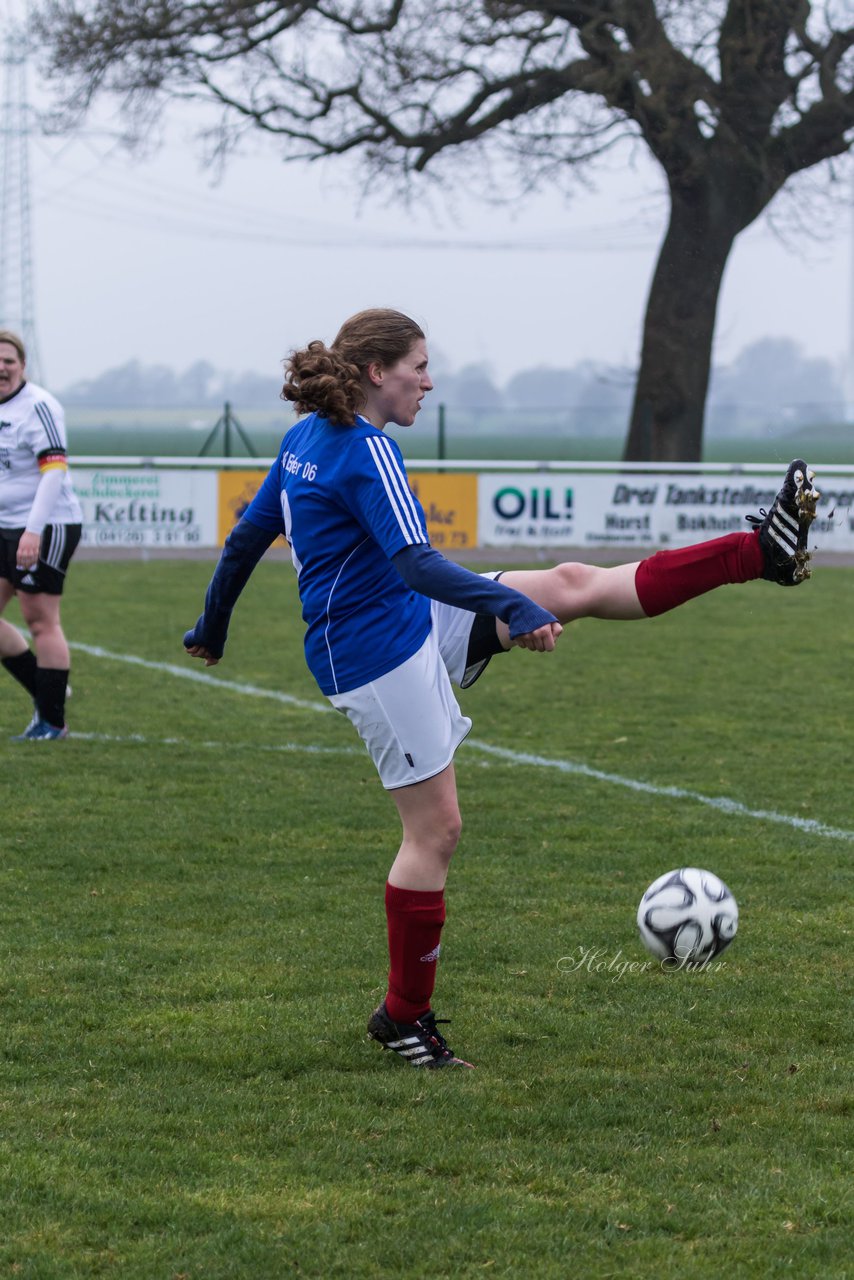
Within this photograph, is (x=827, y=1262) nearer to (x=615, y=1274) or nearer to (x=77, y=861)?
(x=615, y=1274)

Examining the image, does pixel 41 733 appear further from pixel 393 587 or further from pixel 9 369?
pixel 393 587

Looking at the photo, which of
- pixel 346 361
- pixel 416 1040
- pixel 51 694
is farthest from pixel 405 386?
pixel 51 694

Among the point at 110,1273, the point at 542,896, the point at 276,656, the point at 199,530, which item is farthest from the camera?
the point at 199,530

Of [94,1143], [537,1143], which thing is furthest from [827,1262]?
[94,1143]

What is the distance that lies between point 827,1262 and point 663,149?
22044 millimetres

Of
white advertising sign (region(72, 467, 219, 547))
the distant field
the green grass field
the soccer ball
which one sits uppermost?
the distant field

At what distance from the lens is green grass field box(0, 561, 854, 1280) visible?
2.91 metres

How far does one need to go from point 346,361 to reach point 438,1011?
175cm

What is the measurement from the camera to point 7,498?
770cm

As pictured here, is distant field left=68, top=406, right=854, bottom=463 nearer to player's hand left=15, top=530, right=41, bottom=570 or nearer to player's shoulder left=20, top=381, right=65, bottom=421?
player's shoulder left=20, top=381, right=65, bottom=421

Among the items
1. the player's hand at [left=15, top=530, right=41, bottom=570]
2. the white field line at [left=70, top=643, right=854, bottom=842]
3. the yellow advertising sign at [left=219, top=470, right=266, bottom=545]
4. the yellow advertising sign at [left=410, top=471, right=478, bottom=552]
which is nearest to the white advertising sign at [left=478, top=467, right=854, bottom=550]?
the yellow advertising sign at [left=410, top=471, right=478, bottom=552]

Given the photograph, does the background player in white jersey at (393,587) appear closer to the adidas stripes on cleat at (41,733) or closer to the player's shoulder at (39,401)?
the player's shoulder at (39,401)

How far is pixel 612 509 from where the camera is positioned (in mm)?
18688

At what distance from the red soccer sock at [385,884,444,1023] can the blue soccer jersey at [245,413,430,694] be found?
558 mm
